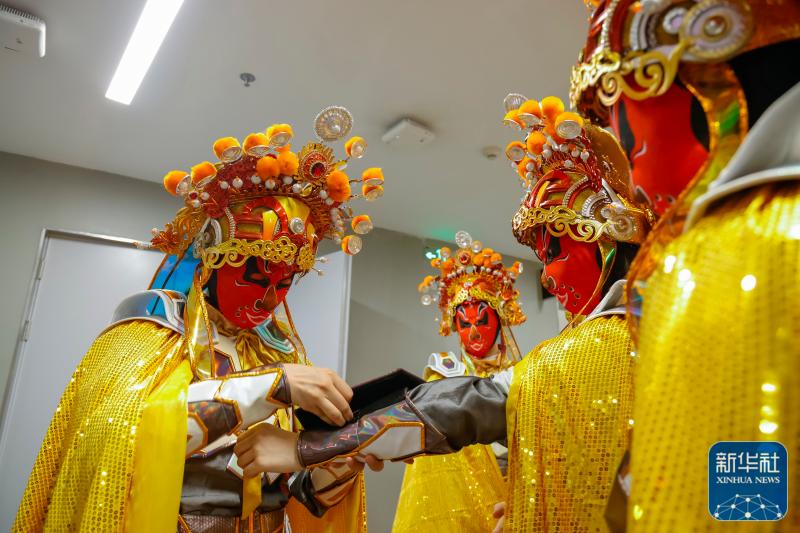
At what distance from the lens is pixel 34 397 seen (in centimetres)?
382

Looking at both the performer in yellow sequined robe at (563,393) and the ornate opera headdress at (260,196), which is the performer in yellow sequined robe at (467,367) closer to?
the ornate opera headdress at (260,196)

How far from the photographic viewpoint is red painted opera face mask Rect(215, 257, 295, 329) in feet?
6.47

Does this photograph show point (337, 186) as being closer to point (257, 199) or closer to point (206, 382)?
point (257, 199)

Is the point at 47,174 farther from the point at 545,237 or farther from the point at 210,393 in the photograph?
the point at 545,237

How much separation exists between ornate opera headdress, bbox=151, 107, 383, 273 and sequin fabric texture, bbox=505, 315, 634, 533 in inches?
42.6

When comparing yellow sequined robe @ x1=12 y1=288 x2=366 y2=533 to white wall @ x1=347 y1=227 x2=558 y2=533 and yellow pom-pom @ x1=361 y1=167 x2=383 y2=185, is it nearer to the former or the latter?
yellow pom-pom @ x1=361 y1=167 x2=383 y2=185

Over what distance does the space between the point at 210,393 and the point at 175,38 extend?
83.1 inches

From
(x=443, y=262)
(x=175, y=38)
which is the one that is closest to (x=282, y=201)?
(x=175, y=38)

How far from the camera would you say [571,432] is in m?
1.13

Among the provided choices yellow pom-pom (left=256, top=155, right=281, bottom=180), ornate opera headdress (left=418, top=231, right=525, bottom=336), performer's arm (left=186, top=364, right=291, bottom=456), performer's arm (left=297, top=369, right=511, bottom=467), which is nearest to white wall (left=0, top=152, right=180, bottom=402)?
ornate opera headdress (left=418, top=231, right=525, bottom=336)

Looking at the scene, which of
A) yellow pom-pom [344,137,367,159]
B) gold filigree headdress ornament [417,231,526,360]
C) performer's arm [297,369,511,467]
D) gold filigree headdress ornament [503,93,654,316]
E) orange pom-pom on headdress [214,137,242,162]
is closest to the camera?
performer's arm [297,369,511,467]

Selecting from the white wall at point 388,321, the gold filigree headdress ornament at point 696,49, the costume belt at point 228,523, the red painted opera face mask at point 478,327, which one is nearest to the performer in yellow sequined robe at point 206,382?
the costume belt at point 228,523

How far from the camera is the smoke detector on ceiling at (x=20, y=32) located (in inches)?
104

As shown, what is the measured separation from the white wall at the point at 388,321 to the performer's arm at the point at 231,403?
3.63 metres
